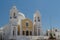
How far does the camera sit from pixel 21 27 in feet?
143

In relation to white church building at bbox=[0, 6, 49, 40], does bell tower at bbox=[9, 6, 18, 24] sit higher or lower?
higher

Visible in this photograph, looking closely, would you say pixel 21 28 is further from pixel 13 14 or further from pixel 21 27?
pixel 13 14

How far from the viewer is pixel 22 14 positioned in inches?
1911

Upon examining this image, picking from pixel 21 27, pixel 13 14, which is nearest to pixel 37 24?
pixel 21 27

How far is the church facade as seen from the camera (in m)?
41.0

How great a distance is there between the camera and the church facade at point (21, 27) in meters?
41.0

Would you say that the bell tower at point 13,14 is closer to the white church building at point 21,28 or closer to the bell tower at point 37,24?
the white church building at point 21,28

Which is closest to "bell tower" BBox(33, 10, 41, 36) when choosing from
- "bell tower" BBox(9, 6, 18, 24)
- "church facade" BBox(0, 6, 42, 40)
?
"church facade" BBox(0, 6, 42, 40)

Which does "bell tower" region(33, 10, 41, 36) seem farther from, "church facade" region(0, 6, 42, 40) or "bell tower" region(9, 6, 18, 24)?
"bell tower" region(9, 6, 18, 24)

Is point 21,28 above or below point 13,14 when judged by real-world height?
below

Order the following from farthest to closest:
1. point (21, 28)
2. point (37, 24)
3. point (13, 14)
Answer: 1. point (37, 24)
2. point (21, 28)
3. point (13, 14)

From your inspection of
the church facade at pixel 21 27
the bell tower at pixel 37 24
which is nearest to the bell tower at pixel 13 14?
the church facade at pixel 21 27

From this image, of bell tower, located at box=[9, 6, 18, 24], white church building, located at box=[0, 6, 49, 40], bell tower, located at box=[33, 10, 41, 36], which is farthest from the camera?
bell tower, located at box=[33, 10, 41, 36]

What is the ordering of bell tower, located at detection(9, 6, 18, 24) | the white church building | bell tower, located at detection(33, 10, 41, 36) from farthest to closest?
bell tower, located at detection(33, 10, 41, 36), bell tower, located at detection(9, 6, 18, 24), the white church building
